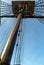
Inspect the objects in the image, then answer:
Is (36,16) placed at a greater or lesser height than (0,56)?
lesser

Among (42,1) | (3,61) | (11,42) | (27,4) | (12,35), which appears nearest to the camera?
(3,61)

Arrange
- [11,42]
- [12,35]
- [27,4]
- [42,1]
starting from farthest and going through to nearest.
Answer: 1. [27,4]
2. [42,1]
3. [12,35]
4. [11,42]

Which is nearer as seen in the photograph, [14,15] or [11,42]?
[11,42]

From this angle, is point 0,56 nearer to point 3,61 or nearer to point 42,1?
A: point 3,61

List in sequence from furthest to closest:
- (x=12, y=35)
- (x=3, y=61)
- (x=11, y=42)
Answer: (x=12, y=35) → (x=11, y=42) → (x=3, y=61)

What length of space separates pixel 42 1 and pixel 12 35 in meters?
10.2

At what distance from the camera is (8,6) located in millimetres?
16125

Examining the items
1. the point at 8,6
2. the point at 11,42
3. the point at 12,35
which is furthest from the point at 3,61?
the point at 8,6

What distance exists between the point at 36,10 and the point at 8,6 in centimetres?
218

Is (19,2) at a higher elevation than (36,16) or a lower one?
higher

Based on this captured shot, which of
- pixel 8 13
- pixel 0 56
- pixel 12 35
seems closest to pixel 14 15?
pixel 8 13

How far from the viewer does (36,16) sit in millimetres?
15773

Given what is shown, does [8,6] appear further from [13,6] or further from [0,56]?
[0,56]

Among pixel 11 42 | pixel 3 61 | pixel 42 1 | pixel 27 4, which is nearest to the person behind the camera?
pixel 3 61
